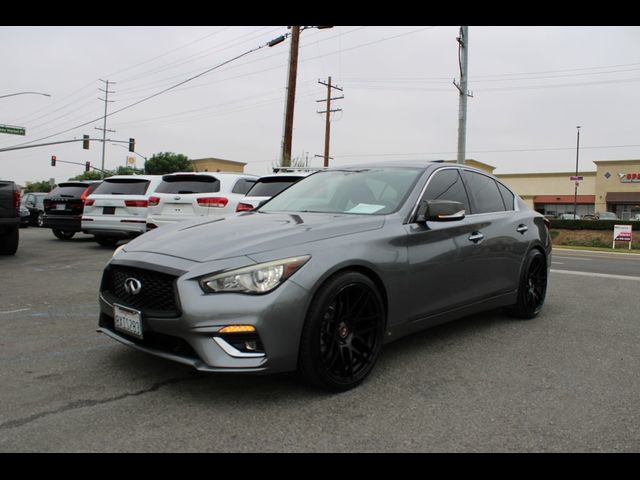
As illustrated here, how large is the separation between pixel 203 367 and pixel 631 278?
8457 millimetres

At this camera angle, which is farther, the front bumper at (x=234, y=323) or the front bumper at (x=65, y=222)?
the front bumper at (x=65, y=222)

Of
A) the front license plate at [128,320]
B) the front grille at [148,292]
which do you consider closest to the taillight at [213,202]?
the front grille at [148,292]

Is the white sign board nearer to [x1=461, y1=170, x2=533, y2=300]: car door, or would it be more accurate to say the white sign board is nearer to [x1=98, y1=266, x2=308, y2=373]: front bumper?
[x1=461, y1=170, x2=533, y2=300]: car door

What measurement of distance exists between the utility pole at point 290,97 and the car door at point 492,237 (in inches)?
578

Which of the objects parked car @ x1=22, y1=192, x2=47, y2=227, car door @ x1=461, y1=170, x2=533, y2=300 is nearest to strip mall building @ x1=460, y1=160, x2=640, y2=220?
parked car @ x1=22, y1=192, x2=47, y2=227

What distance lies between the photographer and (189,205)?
9750 mm

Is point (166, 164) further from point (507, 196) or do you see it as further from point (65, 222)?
point (507, 196)

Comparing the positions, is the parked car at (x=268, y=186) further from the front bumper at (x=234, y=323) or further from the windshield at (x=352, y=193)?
the front bumper at (x=234, y=323)

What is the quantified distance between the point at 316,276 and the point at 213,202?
6.84m

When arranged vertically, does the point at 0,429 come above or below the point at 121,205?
below

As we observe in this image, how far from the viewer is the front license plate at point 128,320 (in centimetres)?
322

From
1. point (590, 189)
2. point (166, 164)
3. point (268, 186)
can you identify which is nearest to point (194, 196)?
point (268, 186)
